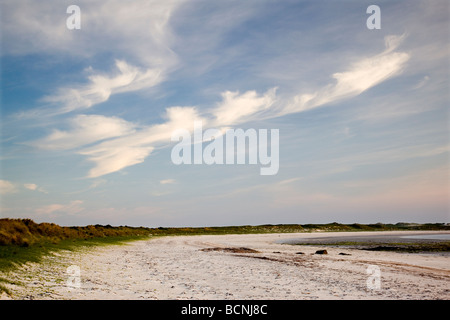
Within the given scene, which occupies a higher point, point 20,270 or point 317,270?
point 20,270

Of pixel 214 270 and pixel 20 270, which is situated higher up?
pixel 20 270

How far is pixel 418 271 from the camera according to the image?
18.7 m
